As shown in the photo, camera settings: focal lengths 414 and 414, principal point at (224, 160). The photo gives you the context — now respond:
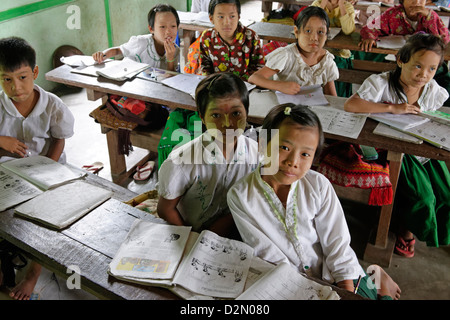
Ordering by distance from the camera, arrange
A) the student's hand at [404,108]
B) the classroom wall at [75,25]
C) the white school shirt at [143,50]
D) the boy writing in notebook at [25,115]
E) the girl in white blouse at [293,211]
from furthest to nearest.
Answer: the classroom wall at [75,25]
the white school shirt at [143,50]
the student's hand at [404,108]
the boy writing in notebook at [25,115]
the girl in white blouse at [293,211]

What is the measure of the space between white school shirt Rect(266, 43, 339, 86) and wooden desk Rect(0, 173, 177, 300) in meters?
1.45

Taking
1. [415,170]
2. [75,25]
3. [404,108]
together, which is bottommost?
[415,170]

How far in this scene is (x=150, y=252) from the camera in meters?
1.27

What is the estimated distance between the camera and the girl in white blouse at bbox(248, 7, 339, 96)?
242cm

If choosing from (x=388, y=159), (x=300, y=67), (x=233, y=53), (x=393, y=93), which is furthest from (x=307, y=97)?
(x=233, y=53)

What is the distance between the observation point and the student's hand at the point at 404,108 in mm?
2162

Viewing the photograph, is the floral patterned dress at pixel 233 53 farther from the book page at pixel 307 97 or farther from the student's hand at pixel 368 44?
the student's hand at pixel 368 44

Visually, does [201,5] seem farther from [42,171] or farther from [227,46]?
[42,171]

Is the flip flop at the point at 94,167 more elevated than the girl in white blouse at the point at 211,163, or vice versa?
the girl in white blouse at the point at 211,163

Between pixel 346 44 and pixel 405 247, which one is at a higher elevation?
pixel 346 44

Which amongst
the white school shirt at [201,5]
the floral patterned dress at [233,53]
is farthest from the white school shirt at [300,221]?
the white school shirt at [201,5]

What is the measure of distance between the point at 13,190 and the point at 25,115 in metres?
0.61
